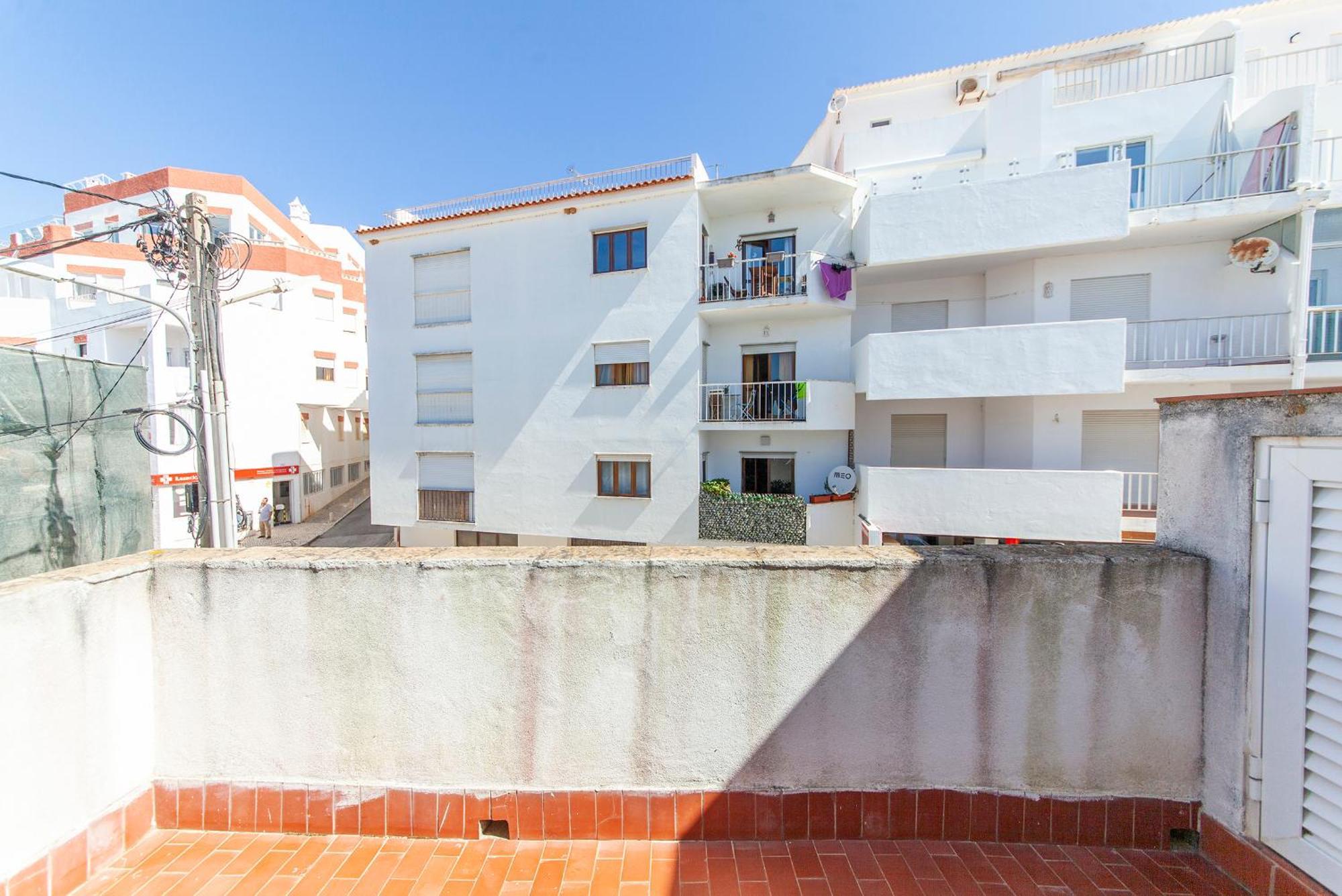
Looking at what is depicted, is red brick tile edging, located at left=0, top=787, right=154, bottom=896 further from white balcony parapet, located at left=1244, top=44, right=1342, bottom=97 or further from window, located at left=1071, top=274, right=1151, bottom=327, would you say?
white balcony parapet, located at left=1244, top=44, right=1342, bottom=97

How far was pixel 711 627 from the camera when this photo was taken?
2416 mm

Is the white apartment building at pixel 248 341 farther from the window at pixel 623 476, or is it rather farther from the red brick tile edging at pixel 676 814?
the red brick tile edging at pixel 676 814

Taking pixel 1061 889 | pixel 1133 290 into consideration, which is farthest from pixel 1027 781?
pixel 1133 290

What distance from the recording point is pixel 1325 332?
8320mm

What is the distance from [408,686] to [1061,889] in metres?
3.30

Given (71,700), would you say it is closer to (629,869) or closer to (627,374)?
(629,869)

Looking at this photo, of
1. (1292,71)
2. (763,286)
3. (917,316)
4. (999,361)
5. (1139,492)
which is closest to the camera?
(1139,492)

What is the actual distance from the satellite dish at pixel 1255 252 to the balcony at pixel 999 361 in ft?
9.62

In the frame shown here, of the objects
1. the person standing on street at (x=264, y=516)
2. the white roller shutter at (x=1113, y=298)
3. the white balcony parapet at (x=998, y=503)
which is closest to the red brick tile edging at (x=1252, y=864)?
the white balcony parapet at (x=998, y=503)

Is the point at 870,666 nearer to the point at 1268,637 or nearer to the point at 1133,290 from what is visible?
the point at 1268,637

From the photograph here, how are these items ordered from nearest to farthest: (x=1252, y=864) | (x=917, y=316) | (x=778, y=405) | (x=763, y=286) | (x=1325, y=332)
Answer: (x=1252, y=864), (x=1325, y=332), (x=778, y=405), (x=763, y=286), (x=917, y=316)

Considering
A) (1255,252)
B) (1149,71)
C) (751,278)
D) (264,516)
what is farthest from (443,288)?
(1149,71)

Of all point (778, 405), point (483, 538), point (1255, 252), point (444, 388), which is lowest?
point (483, 538)

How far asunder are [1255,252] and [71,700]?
52.2 feet
